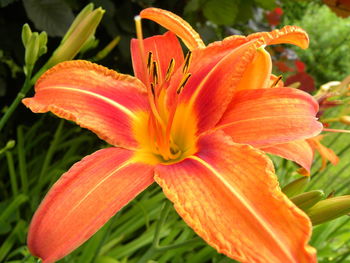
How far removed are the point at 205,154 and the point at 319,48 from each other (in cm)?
547

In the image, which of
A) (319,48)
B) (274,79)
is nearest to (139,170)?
(274,79)

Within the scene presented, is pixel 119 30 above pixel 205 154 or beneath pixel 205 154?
beneath

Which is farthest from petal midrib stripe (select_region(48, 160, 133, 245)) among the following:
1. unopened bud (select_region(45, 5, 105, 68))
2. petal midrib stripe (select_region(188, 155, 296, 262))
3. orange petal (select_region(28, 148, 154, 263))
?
unopened bud (select_region(45, 5, 105, 68))

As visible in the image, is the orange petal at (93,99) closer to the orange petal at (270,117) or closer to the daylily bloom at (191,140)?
the daylily bloom at (191,140)

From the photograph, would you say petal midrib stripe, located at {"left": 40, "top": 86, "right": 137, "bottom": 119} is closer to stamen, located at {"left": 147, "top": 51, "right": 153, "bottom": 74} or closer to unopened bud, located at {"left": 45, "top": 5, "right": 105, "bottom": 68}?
stamen, located at {"left": 147, "top": 51, "right": 153, "bottom": 74}

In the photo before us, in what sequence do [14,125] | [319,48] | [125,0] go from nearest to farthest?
[125,0], [14,125], [319,48]

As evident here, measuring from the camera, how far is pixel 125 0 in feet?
4.93

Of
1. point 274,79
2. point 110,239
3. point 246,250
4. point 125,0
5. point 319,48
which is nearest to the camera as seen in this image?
point 246,250

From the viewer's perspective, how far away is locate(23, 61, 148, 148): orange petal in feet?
1.97

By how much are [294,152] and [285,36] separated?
17cm

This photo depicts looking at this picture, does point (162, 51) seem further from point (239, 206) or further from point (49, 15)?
point (49, 15)

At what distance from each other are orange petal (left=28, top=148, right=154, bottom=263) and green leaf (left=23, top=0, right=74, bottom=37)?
741mm

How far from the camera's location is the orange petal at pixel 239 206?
0.43m

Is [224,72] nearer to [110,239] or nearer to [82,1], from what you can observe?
[110,239]
